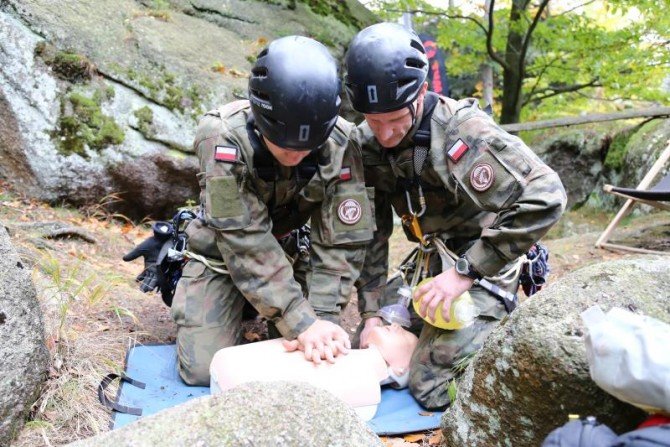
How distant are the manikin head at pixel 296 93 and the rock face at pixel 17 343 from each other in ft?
4.40

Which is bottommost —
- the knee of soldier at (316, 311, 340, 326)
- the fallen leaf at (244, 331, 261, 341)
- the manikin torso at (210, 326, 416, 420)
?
the fallen leaf at (244, 331, 261, 341)

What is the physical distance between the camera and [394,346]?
3457mm

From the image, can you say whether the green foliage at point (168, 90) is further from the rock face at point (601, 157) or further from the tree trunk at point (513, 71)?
the rock face at point (601, 157)

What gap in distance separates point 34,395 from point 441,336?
2.06 m

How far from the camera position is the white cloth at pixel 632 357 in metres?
1.53

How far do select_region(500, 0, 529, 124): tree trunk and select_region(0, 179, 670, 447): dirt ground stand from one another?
268 centimetres

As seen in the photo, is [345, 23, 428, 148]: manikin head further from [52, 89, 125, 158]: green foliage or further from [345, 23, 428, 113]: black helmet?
[52, 89, 125, 158]: green foliage

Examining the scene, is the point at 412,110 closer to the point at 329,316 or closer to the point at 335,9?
the point at 329,316

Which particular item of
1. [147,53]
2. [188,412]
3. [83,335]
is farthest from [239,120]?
[147,53]

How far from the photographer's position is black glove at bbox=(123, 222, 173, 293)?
389 centimetres

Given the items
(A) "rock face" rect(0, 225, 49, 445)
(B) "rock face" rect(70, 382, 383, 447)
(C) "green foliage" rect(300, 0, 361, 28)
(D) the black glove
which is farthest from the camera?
(C) "green foliage" rect(300, 0, 361, 28)

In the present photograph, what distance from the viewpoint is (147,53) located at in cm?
635

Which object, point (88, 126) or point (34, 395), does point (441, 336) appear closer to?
point (34, 395)

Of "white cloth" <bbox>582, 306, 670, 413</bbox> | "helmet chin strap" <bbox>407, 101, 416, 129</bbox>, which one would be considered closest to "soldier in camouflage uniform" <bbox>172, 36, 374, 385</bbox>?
"helmet chin strap" <bbox>407, 101, 416, 129</bbox>
